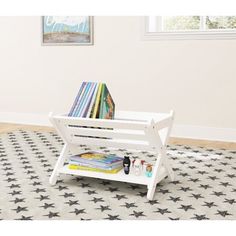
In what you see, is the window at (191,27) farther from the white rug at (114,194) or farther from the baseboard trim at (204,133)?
the white rug at (114,194)

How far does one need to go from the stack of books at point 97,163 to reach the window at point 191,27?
1954mm

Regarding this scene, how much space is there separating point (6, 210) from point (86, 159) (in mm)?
602

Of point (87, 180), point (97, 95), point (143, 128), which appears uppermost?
point (97, 95)

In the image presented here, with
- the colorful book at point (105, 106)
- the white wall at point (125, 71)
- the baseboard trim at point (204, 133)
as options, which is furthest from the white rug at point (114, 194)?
the white wall at point (125, 71)

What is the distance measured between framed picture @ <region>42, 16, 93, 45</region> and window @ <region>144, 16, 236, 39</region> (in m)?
0.68

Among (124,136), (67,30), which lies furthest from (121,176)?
(67,30)

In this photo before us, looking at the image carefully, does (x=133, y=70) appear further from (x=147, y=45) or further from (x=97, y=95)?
(x=97, y=95)

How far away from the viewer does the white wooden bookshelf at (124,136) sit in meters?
2.24

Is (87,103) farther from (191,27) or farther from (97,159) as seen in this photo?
(191,27)

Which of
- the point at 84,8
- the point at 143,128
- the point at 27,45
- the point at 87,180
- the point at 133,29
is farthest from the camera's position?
the point at 27,45

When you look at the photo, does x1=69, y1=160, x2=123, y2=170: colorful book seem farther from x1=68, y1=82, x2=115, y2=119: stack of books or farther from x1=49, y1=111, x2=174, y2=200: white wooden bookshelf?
x1=68, y1=82, x2=115, y2=119: stack of books

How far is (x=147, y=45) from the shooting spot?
13.6 feet

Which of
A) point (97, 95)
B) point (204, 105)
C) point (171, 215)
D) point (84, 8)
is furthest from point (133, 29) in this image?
point (84, 8)

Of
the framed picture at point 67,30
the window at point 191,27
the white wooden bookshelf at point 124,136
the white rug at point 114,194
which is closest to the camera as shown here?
the white rug at point 114,194
